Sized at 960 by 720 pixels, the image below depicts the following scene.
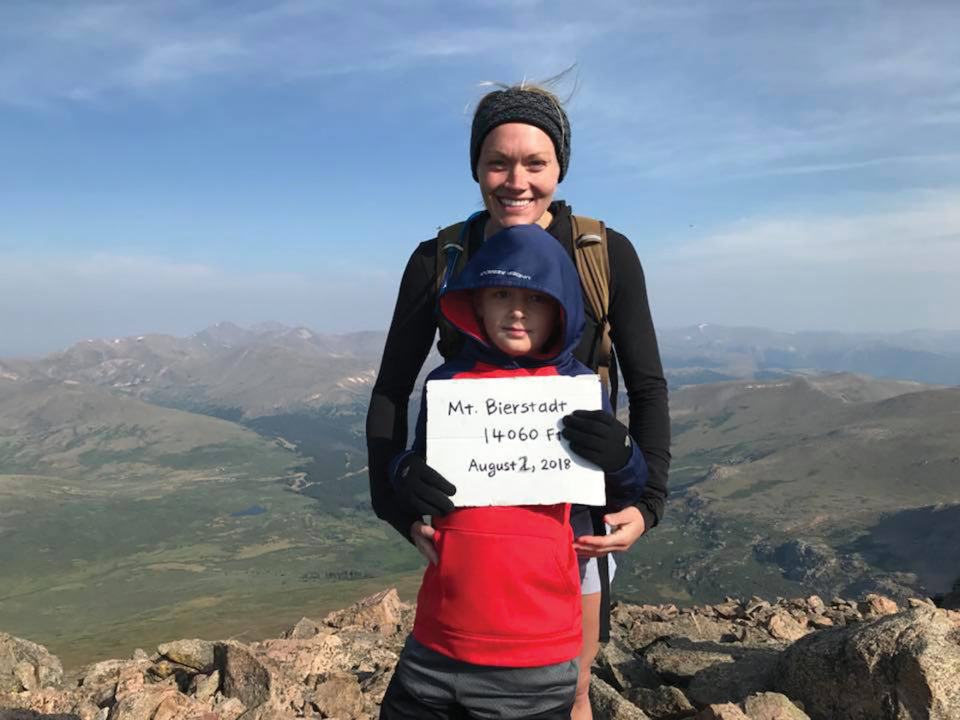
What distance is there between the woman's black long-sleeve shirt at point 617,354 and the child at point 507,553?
1.91ft

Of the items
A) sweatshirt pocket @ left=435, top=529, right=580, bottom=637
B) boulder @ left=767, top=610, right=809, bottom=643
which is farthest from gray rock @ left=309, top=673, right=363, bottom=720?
boulder @ left=767, top=610, right=809, bottom=643

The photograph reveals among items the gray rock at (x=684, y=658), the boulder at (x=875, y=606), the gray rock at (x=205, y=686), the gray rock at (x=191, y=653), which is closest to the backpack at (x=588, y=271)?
the gray rock at (x=684, y=658)

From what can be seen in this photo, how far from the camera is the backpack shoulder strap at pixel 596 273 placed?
5180 millimetres

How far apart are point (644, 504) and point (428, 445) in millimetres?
1812

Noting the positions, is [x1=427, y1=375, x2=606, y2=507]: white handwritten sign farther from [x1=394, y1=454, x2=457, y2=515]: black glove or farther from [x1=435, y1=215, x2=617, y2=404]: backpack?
[x1=435, y1=215, x2=617, y2=404]: backpack

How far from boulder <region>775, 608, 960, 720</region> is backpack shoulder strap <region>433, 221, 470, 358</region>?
741cm

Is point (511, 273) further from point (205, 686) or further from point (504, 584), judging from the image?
point (205, 686)

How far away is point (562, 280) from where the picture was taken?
445 centimetres

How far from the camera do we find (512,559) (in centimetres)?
426

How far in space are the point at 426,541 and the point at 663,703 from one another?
7246mm

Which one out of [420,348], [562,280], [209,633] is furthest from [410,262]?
[209,633]

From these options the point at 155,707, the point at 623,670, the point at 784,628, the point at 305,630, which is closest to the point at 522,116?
the point at 623,670

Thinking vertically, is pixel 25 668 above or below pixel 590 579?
below

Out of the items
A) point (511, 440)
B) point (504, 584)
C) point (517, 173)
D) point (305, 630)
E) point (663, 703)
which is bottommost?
point (305, 630)
